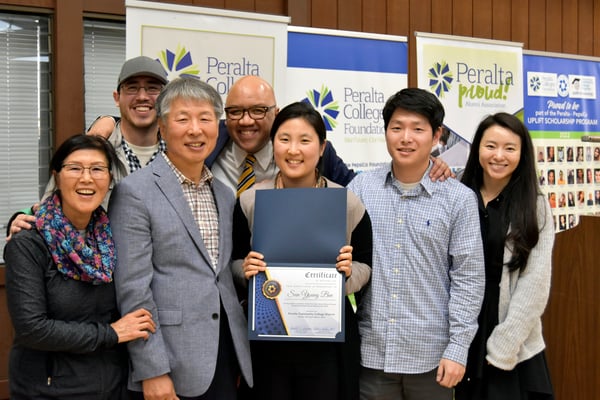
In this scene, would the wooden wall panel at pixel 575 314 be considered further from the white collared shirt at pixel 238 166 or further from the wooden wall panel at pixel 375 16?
the wooden wall panel at pixel 375 16

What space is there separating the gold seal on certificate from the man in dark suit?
12 centimetres

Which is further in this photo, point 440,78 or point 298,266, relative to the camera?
point 440,78

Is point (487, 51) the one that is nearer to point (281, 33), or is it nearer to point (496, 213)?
point (281, 33)

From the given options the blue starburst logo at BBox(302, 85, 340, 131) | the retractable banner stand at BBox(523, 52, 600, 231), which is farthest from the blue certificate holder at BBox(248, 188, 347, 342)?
the retractable banner stand at BBox(523, 52, 600, 231)

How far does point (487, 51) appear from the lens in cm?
479

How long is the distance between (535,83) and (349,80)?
6.70 feet

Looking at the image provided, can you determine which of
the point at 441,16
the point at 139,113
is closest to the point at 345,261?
the point at 139,113

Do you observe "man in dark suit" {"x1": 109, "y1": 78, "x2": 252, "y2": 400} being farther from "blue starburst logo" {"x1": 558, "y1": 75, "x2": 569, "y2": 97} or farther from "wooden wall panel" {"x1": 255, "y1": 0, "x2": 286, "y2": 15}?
"blue starburst logo" {"x1": 558, "y1": 75, "x2": 569, "y2": 97}

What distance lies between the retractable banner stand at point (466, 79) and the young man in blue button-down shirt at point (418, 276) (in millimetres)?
2638

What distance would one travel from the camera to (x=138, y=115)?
2365 mm

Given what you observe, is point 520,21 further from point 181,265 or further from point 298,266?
point 181,265

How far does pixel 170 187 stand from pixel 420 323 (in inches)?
35.9

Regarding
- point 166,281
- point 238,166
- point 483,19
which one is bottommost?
point 166,281

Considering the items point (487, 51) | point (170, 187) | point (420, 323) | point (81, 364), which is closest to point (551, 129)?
point (487, 51)
